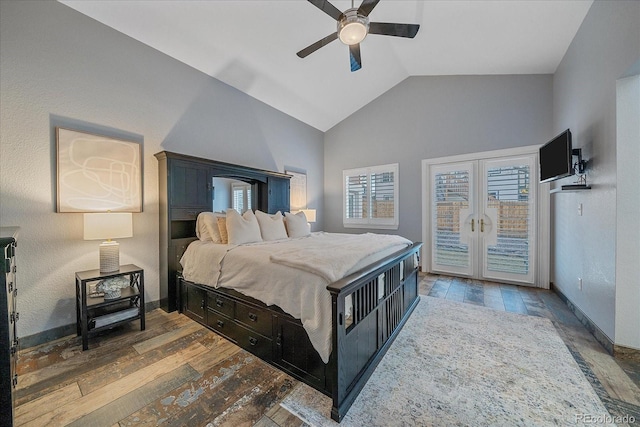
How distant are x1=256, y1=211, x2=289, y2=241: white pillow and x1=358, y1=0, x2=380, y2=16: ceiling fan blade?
99.7 inches

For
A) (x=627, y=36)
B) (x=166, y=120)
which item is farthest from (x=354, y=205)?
(x=627, y=36)

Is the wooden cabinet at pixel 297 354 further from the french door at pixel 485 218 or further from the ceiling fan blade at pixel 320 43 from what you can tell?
the french door at pixel 485 218

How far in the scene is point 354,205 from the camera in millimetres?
5816

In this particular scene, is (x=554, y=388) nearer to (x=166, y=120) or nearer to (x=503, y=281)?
(x=503, y=281)

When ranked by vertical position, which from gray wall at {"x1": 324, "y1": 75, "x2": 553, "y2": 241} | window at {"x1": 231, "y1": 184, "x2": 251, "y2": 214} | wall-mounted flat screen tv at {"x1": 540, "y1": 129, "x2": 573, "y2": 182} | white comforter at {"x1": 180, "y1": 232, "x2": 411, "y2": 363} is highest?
gray wall at {"x1": 324, "y1": 75, "x2": 553, "y2": 241}

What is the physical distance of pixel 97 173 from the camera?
2676mm

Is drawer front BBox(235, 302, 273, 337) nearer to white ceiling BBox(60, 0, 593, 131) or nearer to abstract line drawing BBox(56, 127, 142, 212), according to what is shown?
abstract line drawing BBox(56, 127, 142, 212)

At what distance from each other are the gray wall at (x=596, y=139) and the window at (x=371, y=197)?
8.66 ft

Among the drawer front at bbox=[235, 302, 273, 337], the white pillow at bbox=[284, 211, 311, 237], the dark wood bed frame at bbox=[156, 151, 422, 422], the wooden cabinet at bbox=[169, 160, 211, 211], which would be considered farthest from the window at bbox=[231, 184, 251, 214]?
the drawer front at bbox=[235, 302, 273, 337]

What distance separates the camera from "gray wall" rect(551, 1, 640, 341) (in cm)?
209

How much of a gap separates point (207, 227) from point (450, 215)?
4.24 m

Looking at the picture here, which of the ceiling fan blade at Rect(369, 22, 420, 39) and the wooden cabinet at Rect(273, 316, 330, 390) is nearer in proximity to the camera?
the wooden cabinet at Rect(273, 316, 330, 390)

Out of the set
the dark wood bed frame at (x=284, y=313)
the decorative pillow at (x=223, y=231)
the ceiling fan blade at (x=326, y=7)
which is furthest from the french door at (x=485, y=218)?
the decorative pillow at (x=223, y=231)

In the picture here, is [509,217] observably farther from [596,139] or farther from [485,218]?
[596,139]
